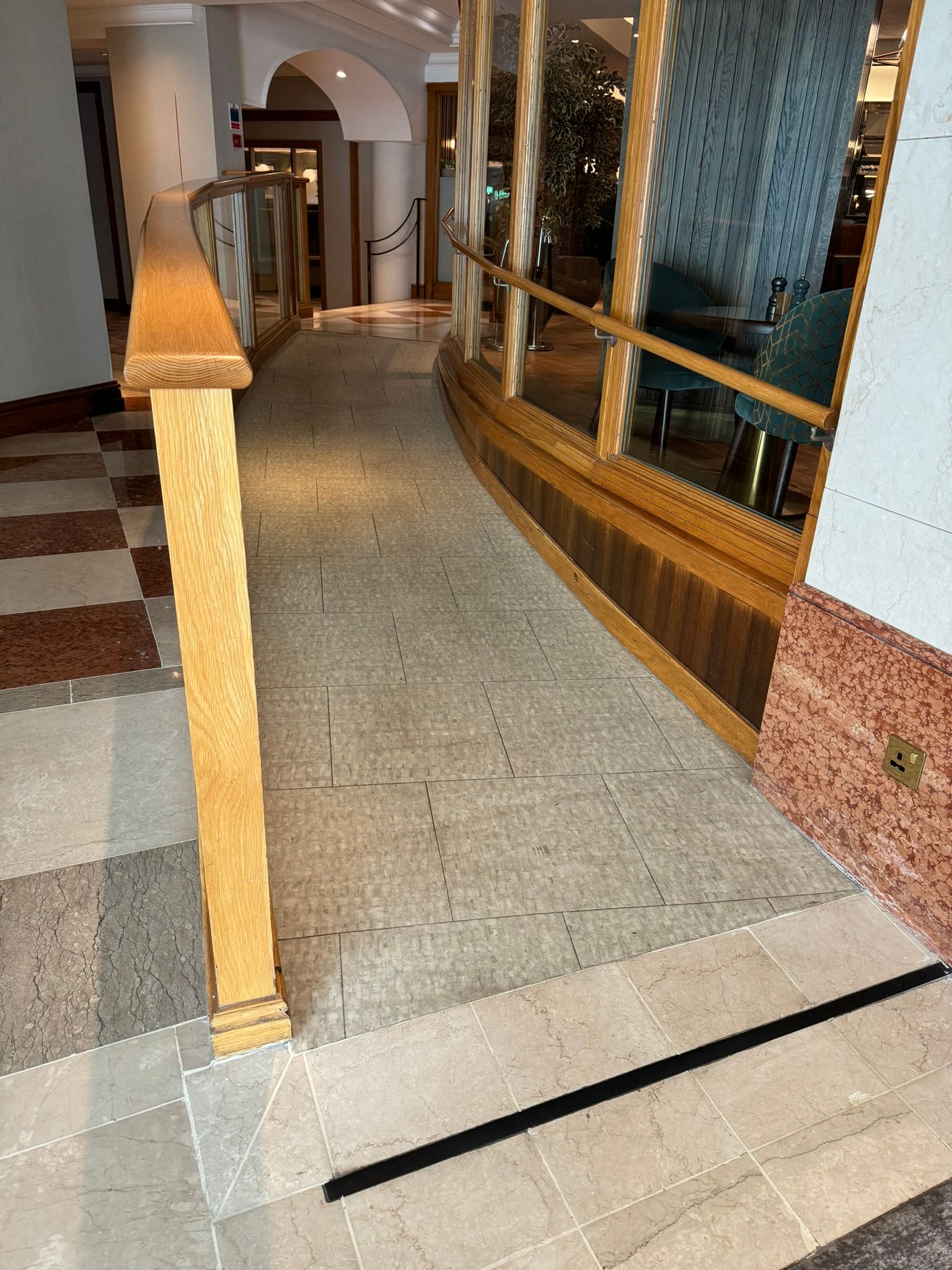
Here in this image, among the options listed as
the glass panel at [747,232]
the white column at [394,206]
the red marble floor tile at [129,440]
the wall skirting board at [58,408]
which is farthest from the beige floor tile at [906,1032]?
the white column at [394,206]

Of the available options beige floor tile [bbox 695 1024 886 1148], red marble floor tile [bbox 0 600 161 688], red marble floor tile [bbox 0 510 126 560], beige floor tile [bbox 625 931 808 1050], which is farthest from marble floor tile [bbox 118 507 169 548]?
beige floor tile [bbox 695 1024 886 1148]

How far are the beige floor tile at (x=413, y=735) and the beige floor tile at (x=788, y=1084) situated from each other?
0.94 metres

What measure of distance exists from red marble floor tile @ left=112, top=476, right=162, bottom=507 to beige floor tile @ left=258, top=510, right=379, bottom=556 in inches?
24.4

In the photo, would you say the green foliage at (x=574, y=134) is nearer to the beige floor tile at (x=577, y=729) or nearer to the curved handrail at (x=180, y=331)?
the beige floor tile at (x=577, y=729)

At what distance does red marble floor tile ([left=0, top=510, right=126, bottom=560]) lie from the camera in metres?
3.62

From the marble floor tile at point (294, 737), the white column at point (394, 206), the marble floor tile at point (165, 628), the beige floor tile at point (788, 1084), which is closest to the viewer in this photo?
the beige floor tile at point (788, 1084)

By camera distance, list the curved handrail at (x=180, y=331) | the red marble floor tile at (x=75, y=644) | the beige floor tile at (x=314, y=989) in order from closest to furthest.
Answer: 1. the curved handrail at (x=180, y=331)
2. the beige floor tile at (x=314, y=989)
3. the red marble floor tile at (x=75, y=644)

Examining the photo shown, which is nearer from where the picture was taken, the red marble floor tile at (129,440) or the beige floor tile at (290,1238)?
the beige floor tile at (290,1238)

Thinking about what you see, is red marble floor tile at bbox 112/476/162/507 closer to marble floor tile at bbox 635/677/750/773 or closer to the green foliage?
the green foliage

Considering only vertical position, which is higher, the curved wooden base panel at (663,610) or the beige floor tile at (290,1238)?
the curved wooden base panel at (663,610)

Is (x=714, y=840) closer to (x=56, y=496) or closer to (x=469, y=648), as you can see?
(x=469, y=648)

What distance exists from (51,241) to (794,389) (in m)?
4.39

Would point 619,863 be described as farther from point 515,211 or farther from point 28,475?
point 28,475

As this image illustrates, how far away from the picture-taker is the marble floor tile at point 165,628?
2.85m
